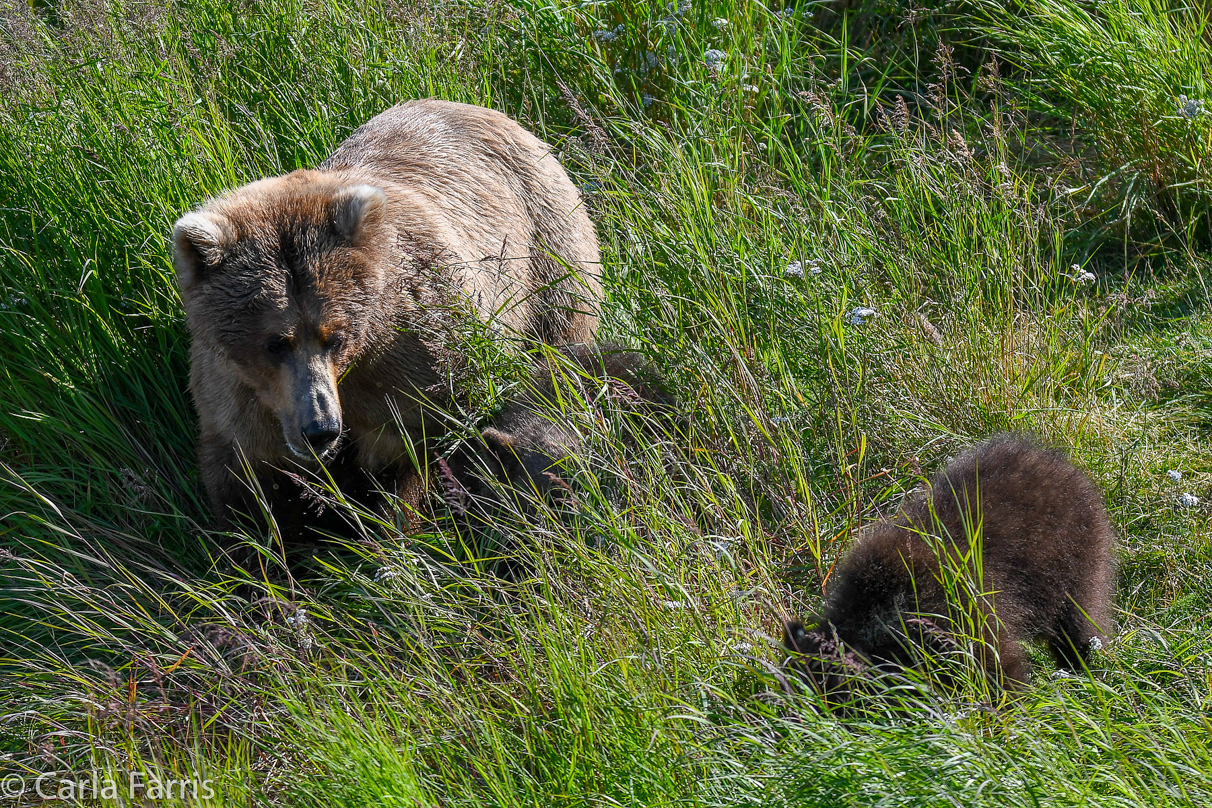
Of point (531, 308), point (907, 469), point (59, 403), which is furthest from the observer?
point (531, 308)

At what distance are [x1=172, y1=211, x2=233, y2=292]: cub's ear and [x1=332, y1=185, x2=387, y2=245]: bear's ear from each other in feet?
1.37

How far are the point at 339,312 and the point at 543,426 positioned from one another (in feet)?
2.99

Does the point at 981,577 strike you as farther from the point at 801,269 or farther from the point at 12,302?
the point at 12,302

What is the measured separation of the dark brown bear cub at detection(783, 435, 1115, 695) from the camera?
301 centimetres

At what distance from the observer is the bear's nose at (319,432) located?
3.99 metres

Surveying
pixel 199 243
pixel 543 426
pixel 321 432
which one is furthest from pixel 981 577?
pixel 199 243

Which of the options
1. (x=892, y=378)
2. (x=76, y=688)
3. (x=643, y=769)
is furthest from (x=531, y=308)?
(x=643, y=769)

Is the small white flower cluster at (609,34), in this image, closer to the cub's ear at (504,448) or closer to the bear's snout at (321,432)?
the cub's ear at (504,448)

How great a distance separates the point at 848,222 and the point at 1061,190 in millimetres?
1475

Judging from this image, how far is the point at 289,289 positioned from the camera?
165 inches

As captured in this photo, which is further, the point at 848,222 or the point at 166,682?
the point at 848,222

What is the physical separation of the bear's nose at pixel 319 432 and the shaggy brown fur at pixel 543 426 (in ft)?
1.43

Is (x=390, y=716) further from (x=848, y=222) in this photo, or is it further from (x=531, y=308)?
(x=848, y=222)

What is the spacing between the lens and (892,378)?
4266 mm
